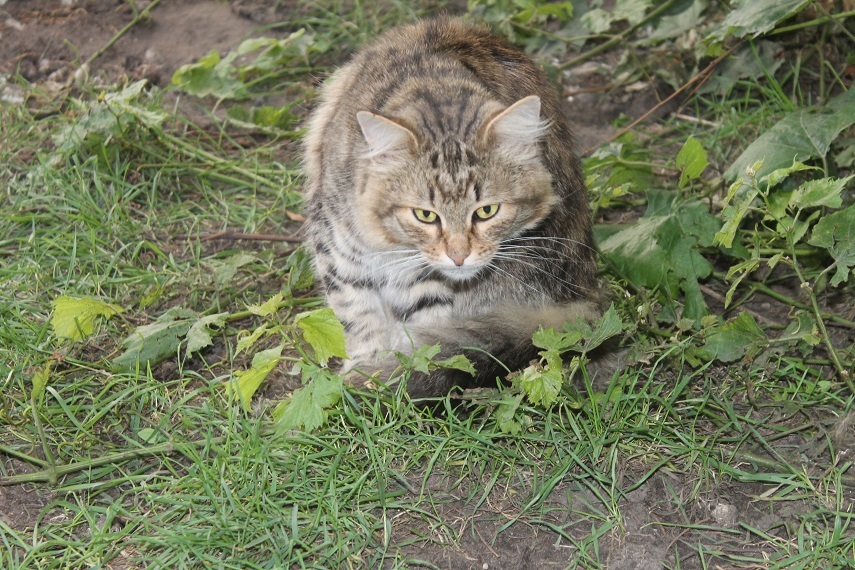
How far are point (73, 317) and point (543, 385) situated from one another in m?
1.69

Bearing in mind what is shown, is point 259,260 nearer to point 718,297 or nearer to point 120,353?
point 120,353

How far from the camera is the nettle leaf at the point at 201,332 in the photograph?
326 centimetres

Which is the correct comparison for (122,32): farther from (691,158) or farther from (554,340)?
(554,340)

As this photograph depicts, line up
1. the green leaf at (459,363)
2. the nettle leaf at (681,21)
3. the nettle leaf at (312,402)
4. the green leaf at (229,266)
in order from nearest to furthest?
1. the nettle leaf at (312,402)
2. the green leaf at (459,363)
3. the green leaf at (229,266)
4. the nettle leaf at (681,21)

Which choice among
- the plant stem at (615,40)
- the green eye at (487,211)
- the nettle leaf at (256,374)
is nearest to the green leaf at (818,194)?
the green eye at (487,211)

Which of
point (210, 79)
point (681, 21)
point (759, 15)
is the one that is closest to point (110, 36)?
point (210, 79)

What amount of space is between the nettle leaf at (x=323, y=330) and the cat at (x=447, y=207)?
0.49ft

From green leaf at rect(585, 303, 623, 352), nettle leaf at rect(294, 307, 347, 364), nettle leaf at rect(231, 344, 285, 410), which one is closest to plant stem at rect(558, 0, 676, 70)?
green leaf at rect(585, 303, 623, 352)

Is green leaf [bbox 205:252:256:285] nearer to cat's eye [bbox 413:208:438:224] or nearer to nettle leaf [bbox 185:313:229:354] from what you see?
nettle leaf [bbox 185:313:229:354]

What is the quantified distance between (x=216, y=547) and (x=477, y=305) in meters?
1.26

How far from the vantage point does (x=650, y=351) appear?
3088 millimetres

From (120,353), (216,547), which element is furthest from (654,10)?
(216,547)

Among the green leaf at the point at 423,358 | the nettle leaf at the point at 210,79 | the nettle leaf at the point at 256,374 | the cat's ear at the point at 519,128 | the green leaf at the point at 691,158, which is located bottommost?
the nettle leaf at the point at 256,374

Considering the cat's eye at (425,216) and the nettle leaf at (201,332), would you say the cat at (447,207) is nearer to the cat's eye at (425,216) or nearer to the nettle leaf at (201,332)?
the cat's eye at (425,216)
